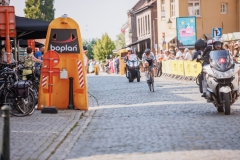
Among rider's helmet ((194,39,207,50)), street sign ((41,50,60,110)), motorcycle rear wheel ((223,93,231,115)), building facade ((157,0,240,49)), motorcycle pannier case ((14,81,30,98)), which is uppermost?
Result: building facade ((157,0,240,49))

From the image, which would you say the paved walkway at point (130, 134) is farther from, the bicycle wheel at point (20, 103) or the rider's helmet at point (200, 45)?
the rider's helmet at point (200, 45)

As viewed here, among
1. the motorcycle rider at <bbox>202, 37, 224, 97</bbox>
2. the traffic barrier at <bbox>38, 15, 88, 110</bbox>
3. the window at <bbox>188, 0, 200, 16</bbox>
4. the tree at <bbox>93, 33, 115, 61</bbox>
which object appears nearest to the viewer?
the motorcycle rider at <bbox>202, 37, 224, 97</bbox>

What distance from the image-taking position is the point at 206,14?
216 feet

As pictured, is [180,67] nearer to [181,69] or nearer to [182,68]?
[181,69]

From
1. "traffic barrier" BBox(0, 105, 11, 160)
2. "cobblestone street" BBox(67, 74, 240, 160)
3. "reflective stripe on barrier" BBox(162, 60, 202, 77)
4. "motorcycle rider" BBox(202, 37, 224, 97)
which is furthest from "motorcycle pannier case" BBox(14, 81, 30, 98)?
"reflective stripe on barrier" BBox(162, 60, 202, 77)

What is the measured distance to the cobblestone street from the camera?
983 centimetres

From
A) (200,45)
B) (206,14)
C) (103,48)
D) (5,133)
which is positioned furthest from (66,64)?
(103,48)

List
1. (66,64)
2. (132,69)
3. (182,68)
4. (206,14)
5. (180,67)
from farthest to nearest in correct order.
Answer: (206,14), (180,67), (182,68), (132,69), (66,64)

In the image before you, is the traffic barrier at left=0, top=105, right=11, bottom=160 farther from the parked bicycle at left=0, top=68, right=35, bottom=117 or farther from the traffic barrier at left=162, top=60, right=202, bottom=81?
the traffic barrier at left=162, top=60, right=202, bottom=81

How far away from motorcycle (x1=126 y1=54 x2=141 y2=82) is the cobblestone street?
1872 cm

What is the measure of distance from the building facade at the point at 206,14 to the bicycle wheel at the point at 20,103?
48.7 metres

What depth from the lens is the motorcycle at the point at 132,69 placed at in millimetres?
38494

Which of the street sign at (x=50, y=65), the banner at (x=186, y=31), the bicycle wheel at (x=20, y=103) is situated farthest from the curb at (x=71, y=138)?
the banner at (x=186, y=31)

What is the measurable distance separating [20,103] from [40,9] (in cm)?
10411
